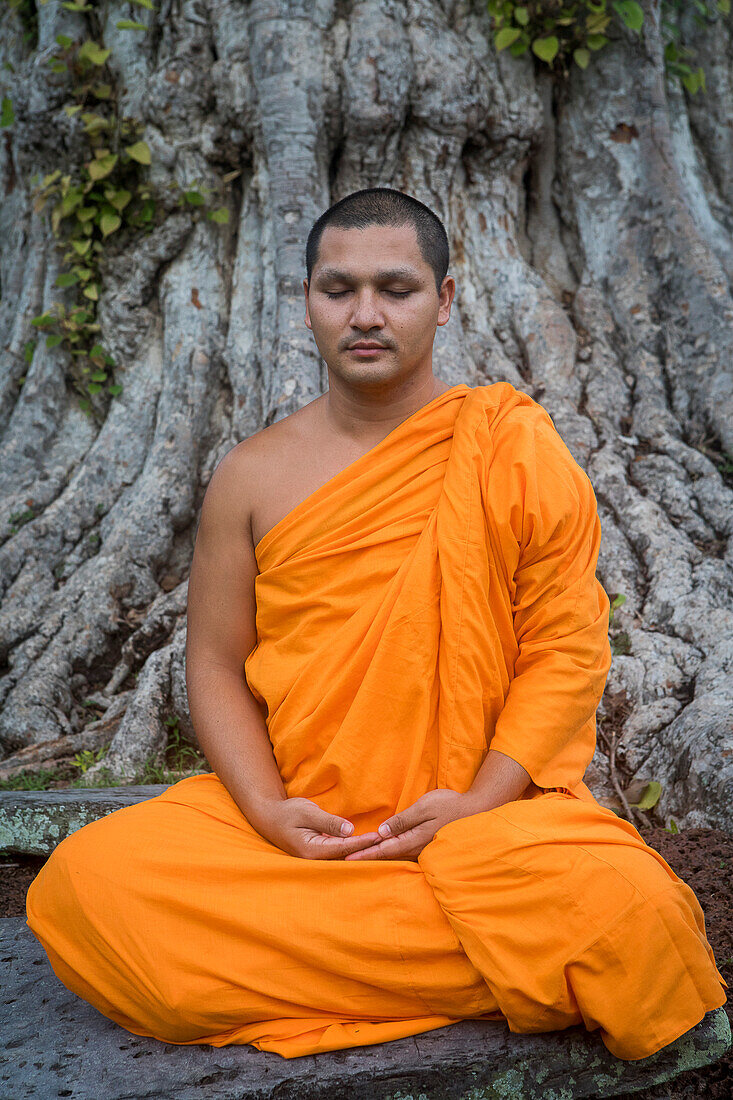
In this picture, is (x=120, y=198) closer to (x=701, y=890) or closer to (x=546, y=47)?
(x=546, y=47)

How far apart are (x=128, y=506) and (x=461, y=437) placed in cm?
304

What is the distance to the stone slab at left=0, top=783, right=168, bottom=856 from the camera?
3.49m

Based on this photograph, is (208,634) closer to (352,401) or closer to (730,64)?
(352,401)

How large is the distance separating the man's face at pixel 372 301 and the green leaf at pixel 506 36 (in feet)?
11.3

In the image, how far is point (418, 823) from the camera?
222 cm

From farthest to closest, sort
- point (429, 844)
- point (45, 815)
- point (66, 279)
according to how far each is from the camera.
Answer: point (66, 279), point (45, 815), point (429, 844)

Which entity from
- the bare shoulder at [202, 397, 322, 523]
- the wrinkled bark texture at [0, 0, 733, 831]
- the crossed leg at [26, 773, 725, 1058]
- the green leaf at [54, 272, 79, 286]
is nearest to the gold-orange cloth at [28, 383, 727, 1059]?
the crossed leg at [26, 773, 725, 1058]

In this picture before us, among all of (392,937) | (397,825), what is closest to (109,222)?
(397,825)

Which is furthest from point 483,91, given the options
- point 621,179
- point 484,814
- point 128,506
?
point 484,814

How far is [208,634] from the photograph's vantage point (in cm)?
281

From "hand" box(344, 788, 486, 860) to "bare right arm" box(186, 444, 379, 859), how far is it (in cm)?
44

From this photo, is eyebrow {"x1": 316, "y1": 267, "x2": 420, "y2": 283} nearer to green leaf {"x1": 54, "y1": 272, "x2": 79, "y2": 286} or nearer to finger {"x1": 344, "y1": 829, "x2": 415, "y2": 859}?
finger {"x1": 344, "y1": 829, "x2": 415, "y2": 859}

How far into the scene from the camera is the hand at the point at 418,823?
219 cm

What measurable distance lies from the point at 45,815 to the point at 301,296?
10.1ft
